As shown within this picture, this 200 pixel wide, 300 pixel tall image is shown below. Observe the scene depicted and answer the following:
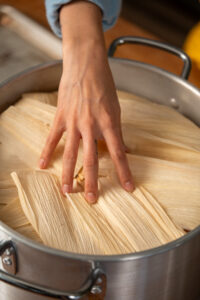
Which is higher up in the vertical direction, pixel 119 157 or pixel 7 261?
pixel 119 157

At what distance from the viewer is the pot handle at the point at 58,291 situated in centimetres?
54

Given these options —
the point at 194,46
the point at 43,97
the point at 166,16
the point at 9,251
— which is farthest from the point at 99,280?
the point at 166,16

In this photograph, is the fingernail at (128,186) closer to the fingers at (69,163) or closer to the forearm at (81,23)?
the fingers at (69,163)

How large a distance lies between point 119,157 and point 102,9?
298 mm

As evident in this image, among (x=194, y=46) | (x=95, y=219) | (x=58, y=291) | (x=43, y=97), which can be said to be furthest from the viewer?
(x=194, y=46)

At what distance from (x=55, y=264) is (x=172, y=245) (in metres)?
0.15

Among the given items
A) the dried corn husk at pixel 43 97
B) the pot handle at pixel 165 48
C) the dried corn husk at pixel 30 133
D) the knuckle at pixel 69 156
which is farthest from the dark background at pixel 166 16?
the knuckle at pixel 69 156

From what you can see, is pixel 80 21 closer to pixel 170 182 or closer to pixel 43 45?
pixel 170 182

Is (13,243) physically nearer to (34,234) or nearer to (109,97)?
(34,234)

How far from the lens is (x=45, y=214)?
70 cm

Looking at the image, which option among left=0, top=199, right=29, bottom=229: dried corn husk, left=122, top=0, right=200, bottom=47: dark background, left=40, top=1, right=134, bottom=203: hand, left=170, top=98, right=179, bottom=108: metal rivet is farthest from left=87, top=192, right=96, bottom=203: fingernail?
left=122, top=0, right=200, bottom=47: dark background

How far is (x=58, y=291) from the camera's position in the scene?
1.77ft

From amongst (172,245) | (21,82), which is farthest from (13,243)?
(21,82)

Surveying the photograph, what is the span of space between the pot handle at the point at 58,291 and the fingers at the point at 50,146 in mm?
201
